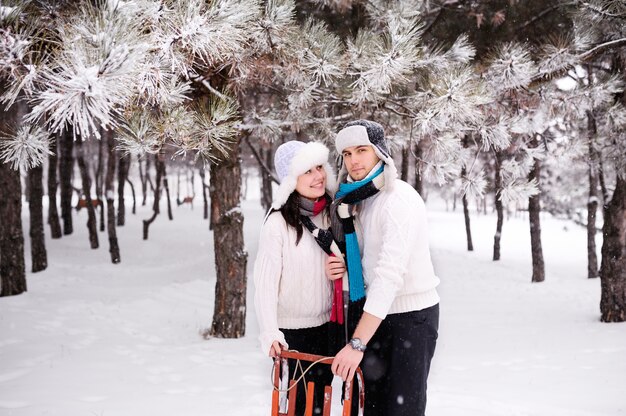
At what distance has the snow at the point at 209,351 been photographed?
3883 millimetres

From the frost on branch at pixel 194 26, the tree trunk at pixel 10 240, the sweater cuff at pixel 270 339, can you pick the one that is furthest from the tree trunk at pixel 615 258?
the tree trunk at pixel 10 240

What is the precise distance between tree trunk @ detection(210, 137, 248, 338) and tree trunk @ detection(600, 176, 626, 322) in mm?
5322

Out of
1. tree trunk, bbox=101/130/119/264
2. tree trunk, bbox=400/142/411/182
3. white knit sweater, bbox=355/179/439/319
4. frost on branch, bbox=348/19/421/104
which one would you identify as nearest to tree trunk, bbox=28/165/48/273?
tree trunk, bbox=101/130/119/264

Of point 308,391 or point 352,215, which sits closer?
point 308,391

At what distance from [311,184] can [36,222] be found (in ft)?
35.4

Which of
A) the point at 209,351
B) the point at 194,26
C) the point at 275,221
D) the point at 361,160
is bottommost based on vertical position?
the point at 209,351

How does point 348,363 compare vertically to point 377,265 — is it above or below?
below

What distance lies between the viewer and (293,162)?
249 cm

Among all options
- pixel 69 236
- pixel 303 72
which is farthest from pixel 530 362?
pixel 69 236

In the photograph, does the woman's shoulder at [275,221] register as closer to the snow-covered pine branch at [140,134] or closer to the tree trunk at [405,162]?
the snow-covered pine branch at [140,134]

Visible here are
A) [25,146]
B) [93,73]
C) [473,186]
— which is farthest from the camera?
[473,186]

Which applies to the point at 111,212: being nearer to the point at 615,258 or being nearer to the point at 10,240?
the point at 10,240

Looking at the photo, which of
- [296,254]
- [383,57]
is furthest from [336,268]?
[383,57]

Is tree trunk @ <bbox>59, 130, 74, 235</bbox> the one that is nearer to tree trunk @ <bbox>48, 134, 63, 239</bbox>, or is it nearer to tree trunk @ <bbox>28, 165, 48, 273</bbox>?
tree trunk @ <bbox>48, 134, 63, 239</bbox>
